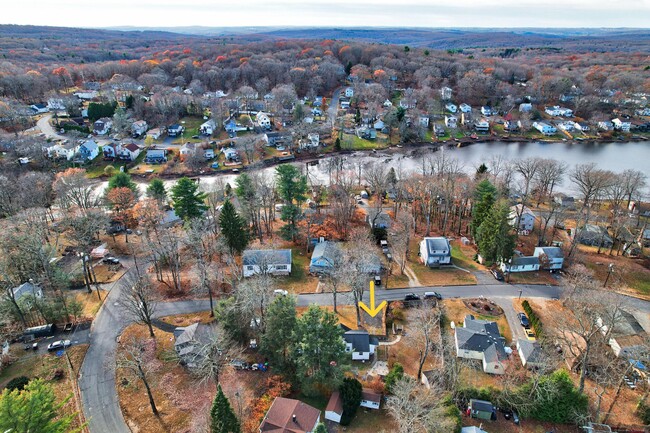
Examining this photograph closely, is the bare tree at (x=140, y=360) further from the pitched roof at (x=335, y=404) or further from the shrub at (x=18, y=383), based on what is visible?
the pitched roof at (x=335, y=404)

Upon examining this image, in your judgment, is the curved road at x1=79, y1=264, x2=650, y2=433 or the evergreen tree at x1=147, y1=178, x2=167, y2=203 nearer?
the curved road at x1=79, y1=264, x2=650, y2=433

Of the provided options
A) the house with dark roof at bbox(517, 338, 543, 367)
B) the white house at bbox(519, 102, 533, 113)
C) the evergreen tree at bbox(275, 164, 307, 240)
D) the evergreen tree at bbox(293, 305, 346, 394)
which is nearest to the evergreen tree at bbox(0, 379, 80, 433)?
the evergreen tree at bbox(293, 305, 346, 394)

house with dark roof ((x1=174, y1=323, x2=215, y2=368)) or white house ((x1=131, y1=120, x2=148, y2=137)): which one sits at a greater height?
white house ((x1=131, y1=120, x2=148, y2=137))

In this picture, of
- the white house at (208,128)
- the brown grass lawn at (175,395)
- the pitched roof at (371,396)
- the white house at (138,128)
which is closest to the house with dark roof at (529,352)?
the pitched roof at (371,396)

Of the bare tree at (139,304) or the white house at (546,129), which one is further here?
the white house at (546,129)

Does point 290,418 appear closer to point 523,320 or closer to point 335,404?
point 335,404

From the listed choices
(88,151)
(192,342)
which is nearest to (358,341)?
(192,342)

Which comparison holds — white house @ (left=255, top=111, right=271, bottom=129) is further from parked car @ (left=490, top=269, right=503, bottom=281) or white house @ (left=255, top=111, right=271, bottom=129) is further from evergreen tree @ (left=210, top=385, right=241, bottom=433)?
evergreen tree @ (left=210, top=385, right=241, bottom=433)
